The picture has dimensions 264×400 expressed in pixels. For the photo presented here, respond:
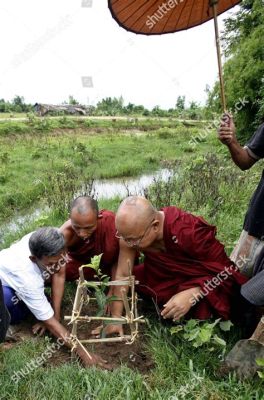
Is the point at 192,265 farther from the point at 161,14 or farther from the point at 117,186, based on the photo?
the point at 117,186

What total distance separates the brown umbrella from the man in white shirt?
151 centimetres

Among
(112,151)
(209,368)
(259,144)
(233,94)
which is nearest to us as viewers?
(209,368)

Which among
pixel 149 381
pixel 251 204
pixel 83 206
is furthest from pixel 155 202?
pixel 149 381

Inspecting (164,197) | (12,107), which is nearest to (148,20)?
(164,197)

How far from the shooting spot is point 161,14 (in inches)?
100

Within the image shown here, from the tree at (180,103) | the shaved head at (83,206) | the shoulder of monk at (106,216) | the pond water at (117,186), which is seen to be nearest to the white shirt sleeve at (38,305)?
the shaved head at (83,206)

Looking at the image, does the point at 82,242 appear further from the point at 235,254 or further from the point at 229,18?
the point at 229,18

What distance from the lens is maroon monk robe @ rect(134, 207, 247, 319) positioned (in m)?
2.59

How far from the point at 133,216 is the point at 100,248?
108 centimetres

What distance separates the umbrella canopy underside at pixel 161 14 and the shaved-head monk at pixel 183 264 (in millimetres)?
1123

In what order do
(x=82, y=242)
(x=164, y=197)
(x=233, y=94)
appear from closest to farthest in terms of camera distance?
(x=82, y=242) → (x=164, y=197) → (x=233, y=94)

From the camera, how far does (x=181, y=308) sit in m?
2.48

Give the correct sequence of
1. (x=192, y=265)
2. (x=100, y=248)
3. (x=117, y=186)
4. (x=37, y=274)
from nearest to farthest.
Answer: (x=192, y=265) → (x=37, y=274) → (x=100, y=248) → (x=117, y=186)

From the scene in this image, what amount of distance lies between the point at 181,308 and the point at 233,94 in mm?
9388
